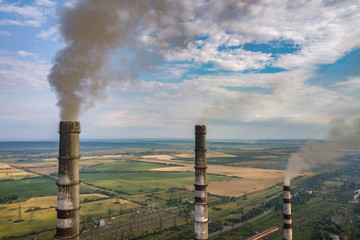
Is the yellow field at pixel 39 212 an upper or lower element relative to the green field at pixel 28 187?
upper

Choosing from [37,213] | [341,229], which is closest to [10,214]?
[37,213]

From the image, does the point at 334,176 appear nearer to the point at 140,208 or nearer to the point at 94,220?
the point at 140,208

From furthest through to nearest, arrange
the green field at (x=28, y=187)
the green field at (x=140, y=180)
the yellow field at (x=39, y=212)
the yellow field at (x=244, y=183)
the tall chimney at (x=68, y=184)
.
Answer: the green field at (x=140, y=180), the yellow field at (x=244, y=183), the green field at (x=28, y=187), the yellow field at (x=39, y=212), the tall chimney at (x=68, y=184)

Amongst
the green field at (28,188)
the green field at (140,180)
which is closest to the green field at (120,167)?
the green field at (140,180)

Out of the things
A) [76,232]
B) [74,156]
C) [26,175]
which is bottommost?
[26,175]

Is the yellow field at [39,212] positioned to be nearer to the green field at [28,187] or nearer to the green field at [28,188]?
the green field at [28,188]

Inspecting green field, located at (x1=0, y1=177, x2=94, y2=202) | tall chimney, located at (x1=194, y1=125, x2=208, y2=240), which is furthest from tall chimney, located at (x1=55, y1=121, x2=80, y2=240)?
green field, located at (x1=0, y1=177, x2=94, y2=202)

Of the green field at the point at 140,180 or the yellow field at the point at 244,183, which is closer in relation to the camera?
the yellow field at the point at 244,183

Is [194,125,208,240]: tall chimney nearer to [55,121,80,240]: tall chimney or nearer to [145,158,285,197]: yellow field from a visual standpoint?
[55,121,80,240]: tall chimney
